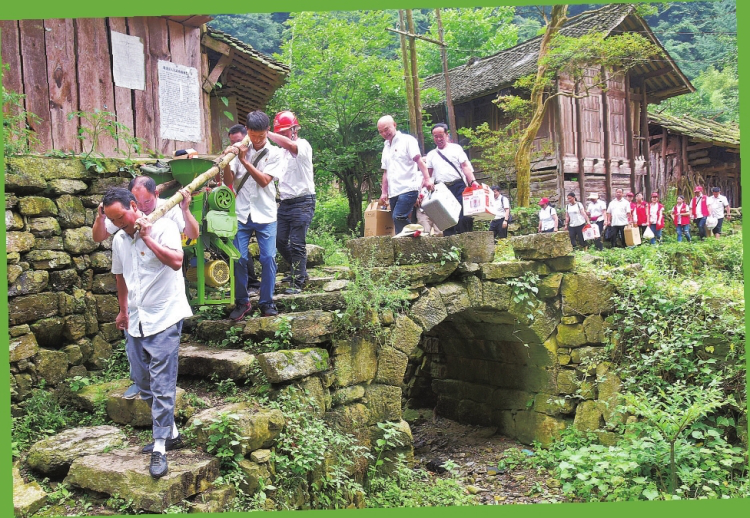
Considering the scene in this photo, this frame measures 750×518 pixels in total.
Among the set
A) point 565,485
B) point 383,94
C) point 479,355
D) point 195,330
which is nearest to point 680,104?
point 383,94

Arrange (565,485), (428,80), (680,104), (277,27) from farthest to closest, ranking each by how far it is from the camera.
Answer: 1. (680,104)
2. (428,80)
3. (277,27)
4. (565,485)

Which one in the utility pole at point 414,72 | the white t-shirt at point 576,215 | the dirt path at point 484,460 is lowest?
the dirt path at point 484,460

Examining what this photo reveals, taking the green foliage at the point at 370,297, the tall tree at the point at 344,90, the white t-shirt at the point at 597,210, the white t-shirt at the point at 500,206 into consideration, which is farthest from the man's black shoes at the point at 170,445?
the tall tree at the point at 344,90

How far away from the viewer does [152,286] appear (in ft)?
11.8

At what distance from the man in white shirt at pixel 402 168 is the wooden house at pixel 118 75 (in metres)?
2.54

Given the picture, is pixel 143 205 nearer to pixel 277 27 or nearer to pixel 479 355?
pixel 479 355

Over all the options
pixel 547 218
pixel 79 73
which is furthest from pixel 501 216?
pixel 79 73

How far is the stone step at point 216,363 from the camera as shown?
15.1ft

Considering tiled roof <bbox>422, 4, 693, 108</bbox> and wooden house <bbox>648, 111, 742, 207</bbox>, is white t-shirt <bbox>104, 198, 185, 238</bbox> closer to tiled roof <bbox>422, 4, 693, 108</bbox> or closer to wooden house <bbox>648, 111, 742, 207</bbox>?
tiled roof <bbox>422, 4, 693, 108</bbox>

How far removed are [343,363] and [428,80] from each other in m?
15.1

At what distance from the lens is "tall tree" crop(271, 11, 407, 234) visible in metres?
14.6

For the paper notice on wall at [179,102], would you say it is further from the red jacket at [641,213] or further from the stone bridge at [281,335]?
the red jacket at [641,213]

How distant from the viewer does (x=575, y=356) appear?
7051 mm

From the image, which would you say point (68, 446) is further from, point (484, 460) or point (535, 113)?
point (535, 113)
